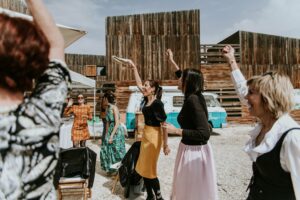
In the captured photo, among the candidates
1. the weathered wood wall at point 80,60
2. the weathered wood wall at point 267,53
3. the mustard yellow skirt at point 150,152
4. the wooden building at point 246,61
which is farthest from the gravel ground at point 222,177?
the weathered wood wall at point 80,60

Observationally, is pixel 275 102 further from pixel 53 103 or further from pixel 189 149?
pixel 189 149

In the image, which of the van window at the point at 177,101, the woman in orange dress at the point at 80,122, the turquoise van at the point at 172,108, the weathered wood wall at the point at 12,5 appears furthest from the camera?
the van window at the point at 177,101

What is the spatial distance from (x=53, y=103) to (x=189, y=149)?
2.85 m

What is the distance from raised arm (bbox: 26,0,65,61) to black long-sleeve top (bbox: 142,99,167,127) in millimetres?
3596

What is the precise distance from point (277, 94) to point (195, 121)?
1.69 metres

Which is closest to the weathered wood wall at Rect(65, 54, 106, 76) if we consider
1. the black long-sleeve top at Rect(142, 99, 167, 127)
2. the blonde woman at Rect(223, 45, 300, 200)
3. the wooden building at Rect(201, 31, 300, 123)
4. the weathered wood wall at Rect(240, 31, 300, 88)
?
the wooden building at Rect(201, 31, 300, 123)

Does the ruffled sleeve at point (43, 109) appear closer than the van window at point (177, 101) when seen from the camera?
Yes

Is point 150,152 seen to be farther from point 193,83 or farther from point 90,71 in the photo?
point 90,71

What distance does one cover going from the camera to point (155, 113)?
493 cm

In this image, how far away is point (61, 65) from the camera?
52.7 inches

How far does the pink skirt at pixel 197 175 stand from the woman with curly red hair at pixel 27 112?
109 inches

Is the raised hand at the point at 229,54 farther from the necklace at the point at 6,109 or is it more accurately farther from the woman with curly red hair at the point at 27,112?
the necklace at the point at 6,109

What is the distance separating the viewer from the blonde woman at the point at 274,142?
192 cm

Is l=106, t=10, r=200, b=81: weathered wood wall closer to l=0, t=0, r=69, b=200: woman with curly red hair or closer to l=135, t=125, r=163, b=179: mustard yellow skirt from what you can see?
l=135, t=125, r=163, b=179: mustard yellow skirt
